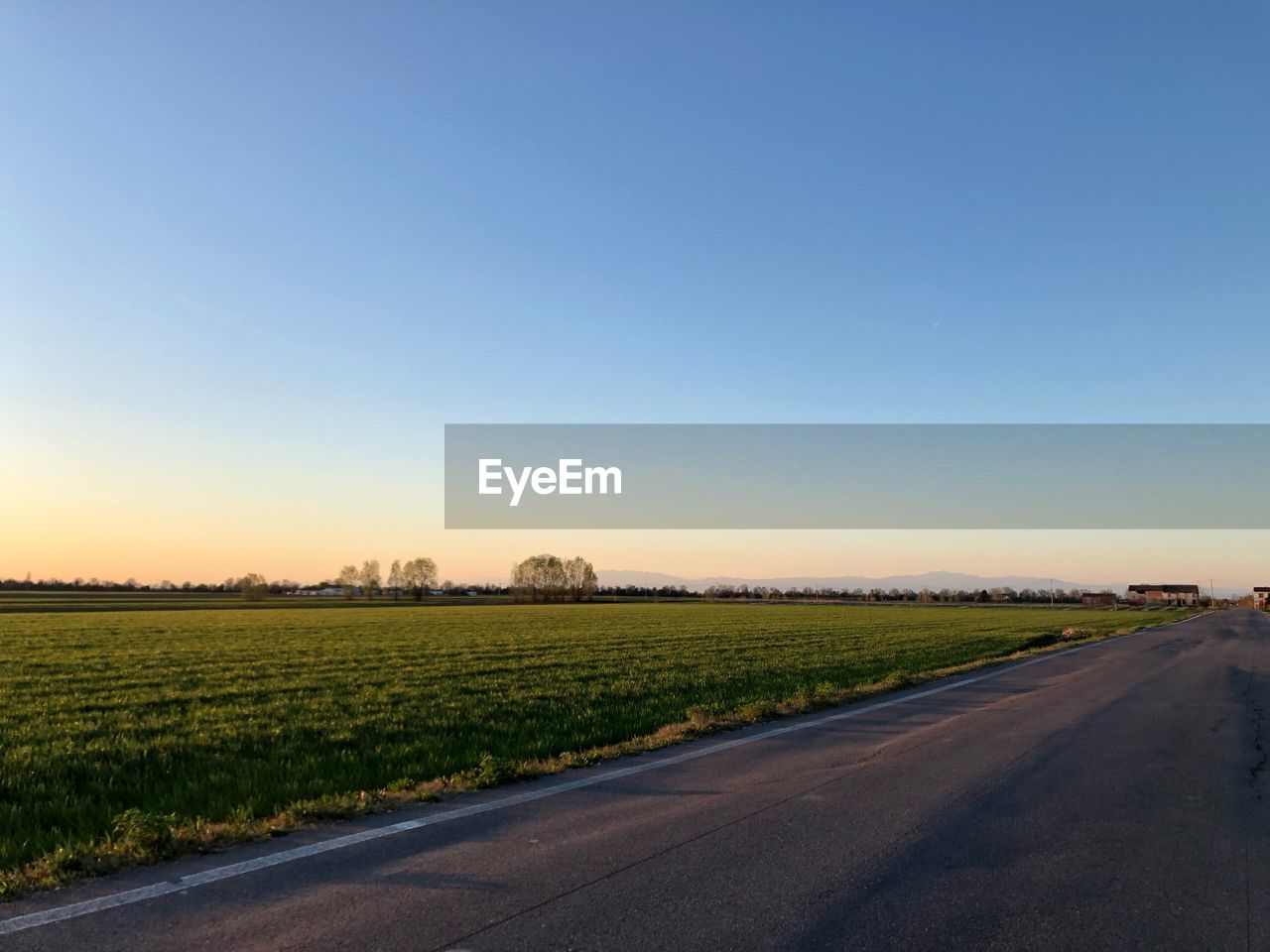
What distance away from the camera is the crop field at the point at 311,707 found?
8102mm

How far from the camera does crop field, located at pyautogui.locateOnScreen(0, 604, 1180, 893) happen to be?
8.10m

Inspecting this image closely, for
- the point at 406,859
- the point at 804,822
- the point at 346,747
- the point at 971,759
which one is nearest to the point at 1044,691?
the point at 971,759

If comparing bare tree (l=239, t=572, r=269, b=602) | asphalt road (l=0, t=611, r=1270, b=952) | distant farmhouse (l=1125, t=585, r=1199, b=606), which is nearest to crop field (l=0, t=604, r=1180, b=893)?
asphalt road (l=0, t=611, r=1270, b=952)

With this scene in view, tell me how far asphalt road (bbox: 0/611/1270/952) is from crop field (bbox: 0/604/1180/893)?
5.79 feet

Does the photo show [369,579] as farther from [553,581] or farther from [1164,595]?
[1164,595]

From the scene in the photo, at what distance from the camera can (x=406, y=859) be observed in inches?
234

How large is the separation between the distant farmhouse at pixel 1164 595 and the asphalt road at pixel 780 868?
6808 inches

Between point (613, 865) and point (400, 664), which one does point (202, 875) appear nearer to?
point (613, 865)

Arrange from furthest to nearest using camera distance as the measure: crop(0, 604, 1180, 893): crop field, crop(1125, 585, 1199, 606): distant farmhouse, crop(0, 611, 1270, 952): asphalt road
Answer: crop(1125, 585, 1199, 606): distant farmhouse < crop(0, 604, 1180, 893): crop field < crop(0, 611, 1270, 952): asphalt road

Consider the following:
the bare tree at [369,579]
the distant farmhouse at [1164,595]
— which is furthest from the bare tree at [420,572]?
the distant farmhouse at [1164,595]

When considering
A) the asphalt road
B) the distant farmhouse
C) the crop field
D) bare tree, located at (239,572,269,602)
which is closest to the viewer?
the asphalt road

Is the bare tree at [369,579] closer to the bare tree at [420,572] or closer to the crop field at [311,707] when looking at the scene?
the bare tree at [420,572]

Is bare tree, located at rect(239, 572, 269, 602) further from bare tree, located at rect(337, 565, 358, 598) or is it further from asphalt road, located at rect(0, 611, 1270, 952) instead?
asphalt road, located at rect(0, 611, 1270, 952)

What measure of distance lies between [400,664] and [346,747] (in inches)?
516
